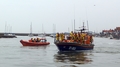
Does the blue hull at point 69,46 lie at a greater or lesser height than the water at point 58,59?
greater

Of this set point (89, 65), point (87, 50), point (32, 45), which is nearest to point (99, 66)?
point (89, 65)

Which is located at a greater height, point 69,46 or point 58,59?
point 69,46

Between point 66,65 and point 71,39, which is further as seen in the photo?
point 71,39

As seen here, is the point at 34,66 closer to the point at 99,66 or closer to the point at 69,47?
the point at 99,66

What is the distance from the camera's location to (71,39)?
138 ft

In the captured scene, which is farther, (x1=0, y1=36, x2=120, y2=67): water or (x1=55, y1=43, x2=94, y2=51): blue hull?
(x1=55, y1=43, x2=94, y2=51): blue hull

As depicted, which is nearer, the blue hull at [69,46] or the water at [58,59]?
the water at [58,59]

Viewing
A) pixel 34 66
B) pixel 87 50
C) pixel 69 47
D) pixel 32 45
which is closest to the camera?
pixel 34 66

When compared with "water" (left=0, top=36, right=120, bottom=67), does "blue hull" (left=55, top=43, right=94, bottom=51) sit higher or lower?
higher

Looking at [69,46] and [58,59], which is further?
[69,46]

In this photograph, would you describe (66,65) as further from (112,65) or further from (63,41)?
(63,41)

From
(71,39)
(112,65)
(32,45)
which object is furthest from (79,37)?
(32,45)

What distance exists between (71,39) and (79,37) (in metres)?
1.24

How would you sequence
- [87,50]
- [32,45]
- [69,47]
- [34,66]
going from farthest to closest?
[32,45] → [87,50] → [69,47] → [34,66]
